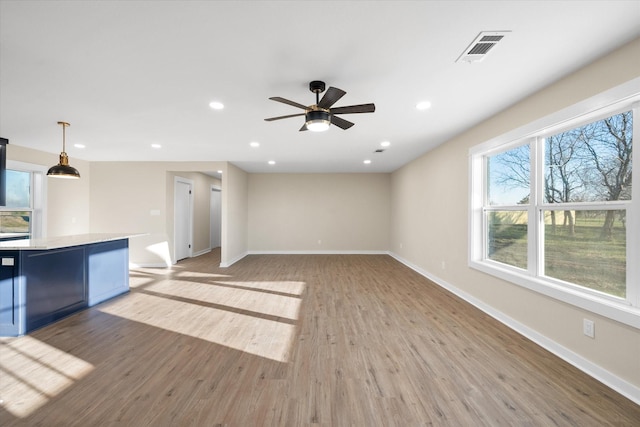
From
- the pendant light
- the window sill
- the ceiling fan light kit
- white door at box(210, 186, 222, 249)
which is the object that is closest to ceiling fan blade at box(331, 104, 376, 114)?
Result: the ceiling fan light kit

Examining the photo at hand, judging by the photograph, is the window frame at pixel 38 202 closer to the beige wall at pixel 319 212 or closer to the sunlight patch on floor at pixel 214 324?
the sunlight patch on floor at pixel 214 324

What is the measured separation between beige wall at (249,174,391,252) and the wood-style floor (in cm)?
450

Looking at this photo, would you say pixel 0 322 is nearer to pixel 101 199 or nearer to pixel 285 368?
pixel 285 368

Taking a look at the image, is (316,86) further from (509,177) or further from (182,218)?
(182,218)

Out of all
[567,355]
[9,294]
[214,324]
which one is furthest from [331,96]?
[9,294]

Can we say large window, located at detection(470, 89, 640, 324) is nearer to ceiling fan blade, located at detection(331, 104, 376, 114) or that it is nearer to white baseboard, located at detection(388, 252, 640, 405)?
white baseboard, located at detection(388, 252, 640, 405)

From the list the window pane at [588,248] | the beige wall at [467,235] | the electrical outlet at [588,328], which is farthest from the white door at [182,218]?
the electrical outlet at [588,328]

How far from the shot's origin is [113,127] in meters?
3.95

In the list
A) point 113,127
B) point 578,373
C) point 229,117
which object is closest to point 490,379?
point 578,373

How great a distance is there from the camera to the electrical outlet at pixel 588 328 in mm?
2231

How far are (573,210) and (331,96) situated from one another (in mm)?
2413

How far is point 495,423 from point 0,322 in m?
4.54

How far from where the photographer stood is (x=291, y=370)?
7.57ft

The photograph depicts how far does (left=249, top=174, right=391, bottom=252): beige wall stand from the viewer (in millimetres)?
8500
